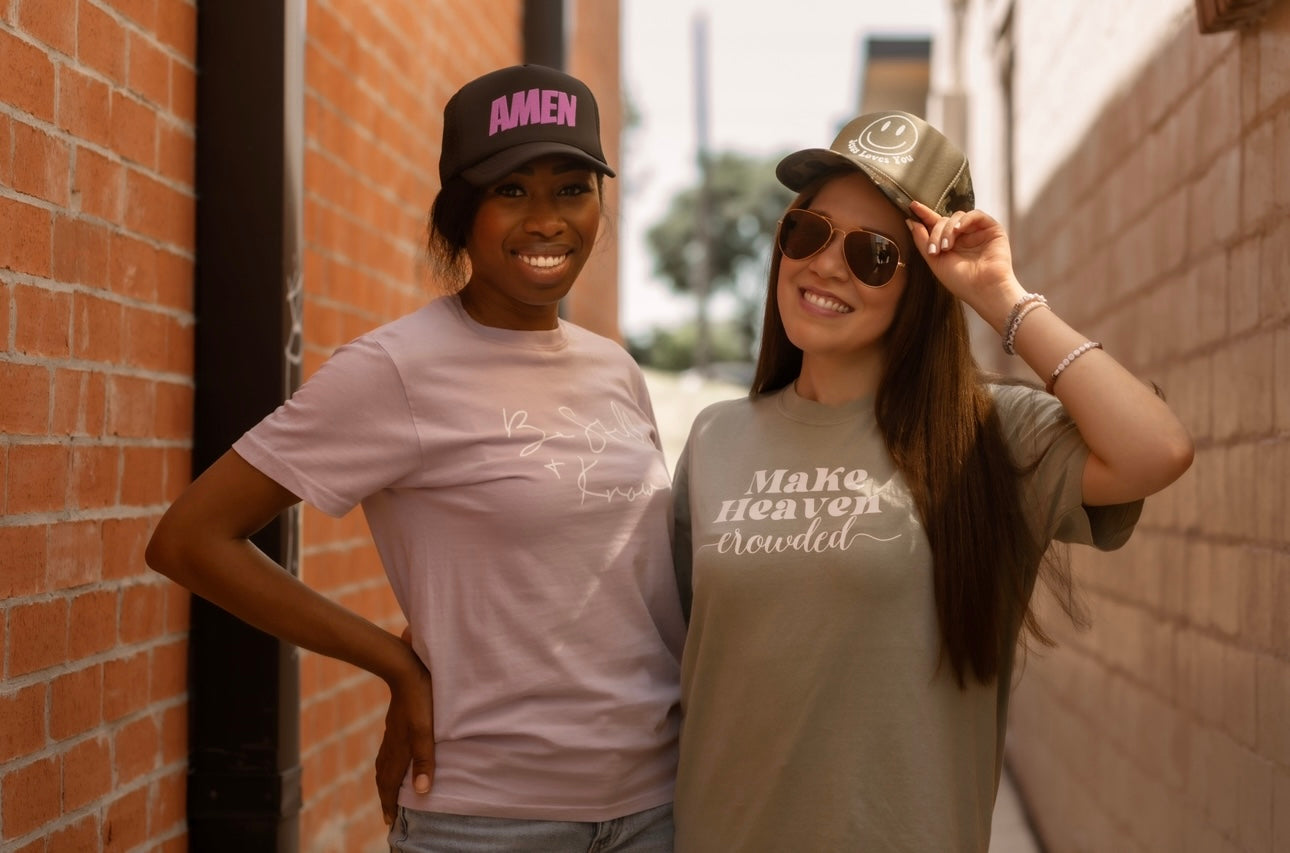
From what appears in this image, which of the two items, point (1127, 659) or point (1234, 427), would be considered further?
point (1127, 659)

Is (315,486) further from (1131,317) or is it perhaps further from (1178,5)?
(1131,317)

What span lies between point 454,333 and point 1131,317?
7.97 feet

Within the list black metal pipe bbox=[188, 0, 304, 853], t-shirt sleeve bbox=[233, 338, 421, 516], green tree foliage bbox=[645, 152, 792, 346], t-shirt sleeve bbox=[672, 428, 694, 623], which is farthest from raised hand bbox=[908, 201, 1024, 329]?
green tree foliage bbox=[645, 152, 792, 346]

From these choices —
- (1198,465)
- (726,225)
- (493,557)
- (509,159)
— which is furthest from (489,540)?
(726,225)

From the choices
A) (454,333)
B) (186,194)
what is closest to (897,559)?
(454,333)

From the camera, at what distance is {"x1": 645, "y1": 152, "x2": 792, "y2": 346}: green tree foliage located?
60.2m

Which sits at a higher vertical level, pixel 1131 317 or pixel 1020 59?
pixel 1020 59

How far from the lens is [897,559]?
2170 mm

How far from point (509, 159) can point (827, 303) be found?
60cm

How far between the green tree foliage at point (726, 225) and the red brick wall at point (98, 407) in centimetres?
5663

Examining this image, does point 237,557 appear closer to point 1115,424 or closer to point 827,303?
point 827,303

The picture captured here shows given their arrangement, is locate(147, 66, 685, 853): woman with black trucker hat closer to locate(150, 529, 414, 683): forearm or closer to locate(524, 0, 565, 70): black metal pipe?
locate(150, 529, 414, 683): forearm

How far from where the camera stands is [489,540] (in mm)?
2254

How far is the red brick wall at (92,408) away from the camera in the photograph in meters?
2.15
